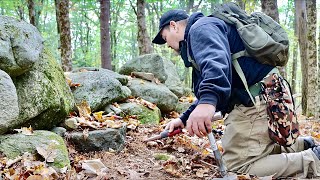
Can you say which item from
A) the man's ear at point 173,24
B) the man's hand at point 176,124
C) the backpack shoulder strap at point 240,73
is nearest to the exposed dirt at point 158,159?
the man's hand at point 176,124

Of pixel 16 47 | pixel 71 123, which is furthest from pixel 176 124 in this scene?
pixel 16 47

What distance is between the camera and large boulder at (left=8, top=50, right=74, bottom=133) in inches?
145

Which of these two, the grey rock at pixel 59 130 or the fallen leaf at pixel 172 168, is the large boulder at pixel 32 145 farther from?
the fallen leaf at pixel 172 168

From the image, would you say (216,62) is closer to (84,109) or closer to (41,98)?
(41,98)

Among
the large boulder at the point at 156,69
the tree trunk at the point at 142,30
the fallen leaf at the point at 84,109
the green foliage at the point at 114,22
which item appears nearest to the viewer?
the fallen leaf at the point at 84,109

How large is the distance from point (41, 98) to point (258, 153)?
2381 mm

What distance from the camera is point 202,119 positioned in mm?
2373

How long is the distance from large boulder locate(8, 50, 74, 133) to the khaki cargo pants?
2014 mm

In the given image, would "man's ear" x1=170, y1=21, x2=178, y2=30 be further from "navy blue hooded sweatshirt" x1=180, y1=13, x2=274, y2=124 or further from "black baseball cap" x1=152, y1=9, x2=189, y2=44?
"navy blue hooded sweatshirt" x1=180, y1=13, x2=274, y2=124

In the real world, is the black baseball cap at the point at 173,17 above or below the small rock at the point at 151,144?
above

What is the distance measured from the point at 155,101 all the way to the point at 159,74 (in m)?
2.02

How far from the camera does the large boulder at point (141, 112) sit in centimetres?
598

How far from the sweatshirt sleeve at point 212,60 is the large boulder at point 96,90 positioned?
283 cm

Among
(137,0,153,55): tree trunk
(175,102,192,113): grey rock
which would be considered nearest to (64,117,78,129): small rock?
(175,102,192,113): grey rock
